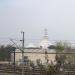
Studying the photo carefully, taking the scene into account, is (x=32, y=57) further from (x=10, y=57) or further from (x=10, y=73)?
(x=10, y=73)

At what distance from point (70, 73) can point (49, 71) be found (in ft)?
8.45

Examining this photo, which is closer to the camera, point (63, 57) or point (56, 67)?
point (56, 67)

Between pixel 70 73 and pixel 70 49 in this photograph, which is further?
pixel 70 49

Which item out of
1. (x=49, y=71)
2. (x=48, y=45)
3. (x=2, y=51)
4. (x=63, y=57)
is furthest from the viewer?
(x=48, y=45)

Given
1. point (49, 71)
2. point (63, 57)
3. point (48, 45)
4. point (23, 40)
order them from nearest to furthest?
1. point (49, 71)
2. point (23, 40)
3. point (63, 57)
4. point (48, 45)

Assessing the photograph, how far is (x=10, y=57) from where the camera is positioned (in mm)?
40062

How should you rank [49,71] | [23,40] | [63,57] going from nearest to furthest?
[49,71]
[23,40]
[63,57]

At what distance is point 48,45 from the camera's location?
48250 millimetres

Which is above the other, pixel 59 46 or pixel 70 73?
pixel 59 46

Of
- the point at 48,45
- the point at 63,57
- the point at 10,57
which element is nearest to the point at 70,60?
the point at 63,57

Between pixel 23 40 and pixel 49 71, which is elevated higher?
pixel 23 40

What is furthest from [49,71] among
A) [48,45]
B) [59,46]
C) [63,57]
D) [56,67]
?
[48,45]

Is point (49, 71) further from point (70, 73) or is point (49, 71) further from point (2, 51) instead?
point (2, 51)

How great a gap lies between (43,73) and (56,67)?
1.06 meters
